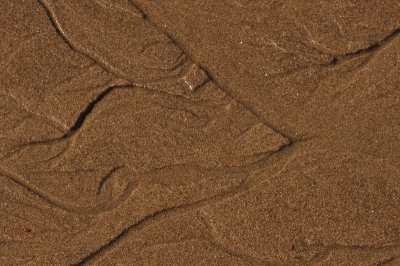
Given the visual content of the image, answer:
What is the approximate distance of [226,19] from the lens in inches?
106

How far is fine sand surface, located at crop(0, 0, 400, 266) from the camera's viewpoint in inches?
103

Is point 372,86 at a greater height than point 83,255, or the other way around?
point 372,86

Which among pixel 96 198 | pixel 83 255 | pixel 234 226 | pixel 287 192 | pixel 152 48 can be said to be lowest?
pixel 83 255

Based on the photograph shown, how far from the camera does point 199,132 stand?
2.65 m

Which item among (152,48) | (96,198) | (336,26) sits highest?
(336,26)

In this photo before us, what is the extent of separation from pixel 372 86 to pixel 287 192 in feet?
2.46

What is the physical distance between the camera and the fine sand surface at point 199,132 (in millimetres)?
2607

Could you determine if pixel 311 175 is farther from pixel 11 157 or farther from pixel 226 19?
pixel 11 157

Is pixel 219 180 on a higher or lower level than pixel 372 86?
lower

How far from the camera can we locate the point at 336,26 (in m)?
2.65

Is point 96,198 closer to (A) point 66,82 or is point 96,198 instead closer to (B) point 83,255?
(B) point 83,255

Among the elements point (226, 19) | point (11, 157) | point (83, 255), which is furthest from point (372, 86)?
point (11, 157)

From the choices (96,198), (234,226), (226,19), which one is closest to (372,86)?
(226,19)

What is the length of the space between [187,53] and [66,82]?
0.70 m
